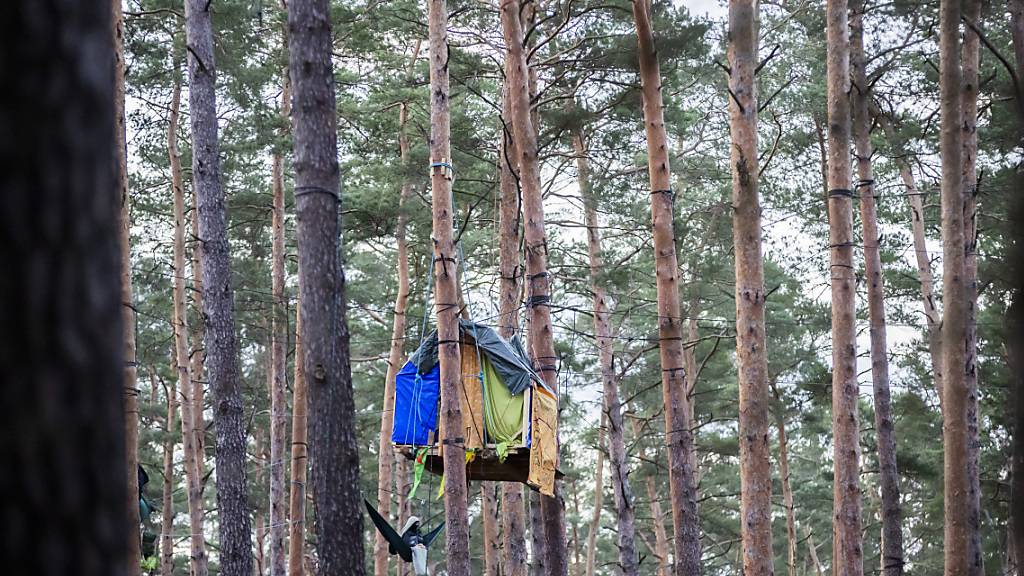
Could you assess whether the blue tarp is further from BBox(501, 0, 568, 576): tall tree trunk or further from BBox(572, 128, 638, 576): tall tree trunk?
BBox(572, 128, 638, 576): tall tree trunk

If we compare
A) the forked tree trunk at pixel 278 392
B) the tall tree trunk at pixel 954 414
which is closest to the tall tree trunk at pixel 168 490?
the forked tree trunk at pixel 278 392

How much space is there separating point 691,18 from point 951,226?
4.38 m

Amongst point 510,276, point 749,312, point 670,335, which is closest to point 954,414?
point 749,312

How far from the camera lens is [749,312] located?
8.43 m

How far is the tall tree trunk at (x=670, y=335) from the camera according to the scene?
1011 centimetres

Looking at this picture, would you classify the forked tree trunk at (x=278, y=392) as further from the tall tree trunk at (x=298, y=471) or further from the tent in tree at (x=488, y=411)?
the tent in tree at (x=488, y=411)

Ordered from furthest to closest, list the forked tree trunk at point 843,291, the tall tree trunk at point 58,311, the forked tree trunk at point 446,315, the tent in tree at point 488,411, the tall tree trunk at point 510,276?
the tall tree trunk at point 510,276 < the forked tree trunk at point 843,291 < the tent in tree at point 488,411 < the forked tree trunk at point 446,315 < the tall tree trunk at point 58,311

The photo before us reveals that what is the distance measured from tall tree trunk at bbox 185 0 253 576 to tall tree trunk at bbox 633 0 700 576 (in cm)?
418

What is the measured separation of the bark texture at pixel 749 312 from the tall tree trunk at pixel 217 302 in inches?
189

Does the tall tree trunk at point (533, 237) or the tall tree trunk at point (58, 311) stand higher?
the tall tree trunk at point (533, 237)

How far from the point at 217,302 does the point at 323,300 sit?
14.9 ft

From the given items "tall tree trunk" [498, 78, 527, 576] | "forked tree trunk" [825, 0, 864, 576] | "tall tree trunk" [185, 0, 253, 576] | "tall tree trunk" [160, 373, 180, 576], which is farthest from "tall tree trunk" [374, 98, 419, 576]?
"forked tree trunk" [825, 0, 864, 576]

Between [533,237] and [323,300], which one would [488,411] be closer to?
[533,237]

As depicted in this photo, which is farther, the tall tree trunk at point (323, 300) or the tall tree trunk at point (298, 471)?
the tall tree trunk at point (298, 471)
